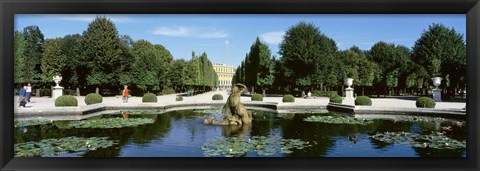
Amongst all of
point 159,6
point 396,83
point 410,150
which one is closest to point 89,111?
point 159,6

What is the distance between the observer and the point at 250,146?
877cm

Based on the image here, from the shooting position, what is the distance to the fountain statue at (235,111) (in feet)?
41.2

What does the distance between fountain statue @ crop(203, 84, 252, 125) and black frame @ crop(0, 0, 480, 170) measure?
6.07 m

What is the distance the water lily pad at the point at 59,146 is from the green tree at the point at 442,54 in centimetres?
2385

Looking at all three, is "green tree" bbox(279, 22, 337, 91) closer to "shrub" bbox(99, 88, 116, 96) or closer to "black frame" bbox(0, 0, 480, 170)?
"shrub" bbox(99, 88, 116, 96)

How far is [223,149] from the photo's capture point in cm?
852

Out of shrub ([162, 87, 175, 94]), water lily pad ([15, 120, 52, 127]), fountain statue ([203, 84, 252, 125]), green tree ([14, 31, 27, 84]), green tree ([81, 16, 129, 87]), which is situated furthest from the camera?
shrub ([162, 87, 175, 94])

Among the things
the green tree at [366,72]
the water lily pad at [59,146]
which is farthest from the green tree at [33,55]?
the green tree at [366,72]

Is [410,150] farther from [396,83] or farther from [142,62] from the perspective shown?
[396,83]

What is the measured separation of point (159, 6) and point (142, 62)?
26.9 metres

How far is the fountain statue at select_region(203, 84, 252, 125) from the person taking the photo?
1256cm

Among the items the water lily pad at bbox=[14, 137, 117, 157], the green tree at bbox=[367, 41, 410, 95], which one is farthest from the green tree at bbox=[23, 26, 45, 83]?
the green tree at bbox=[367, 41, 410, 95]

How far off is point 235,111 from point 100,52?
1581 cm

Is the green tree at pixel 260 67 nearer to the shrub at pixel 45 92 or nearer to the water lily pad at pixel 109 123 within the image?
the shrub at pixel 45 92
